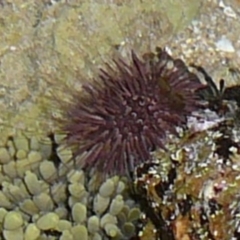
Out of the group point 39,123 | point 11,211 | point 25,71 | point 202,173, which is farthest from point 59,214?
point 202,173

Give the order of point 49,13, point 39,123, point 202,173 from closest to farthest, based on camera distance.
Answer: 1. point 202,173
2. point 49,13
3. point 39,123

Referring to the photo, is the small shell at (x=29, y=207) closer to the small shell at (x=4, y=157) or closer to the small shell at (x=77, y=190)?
the small shell at (x=77, y=190)

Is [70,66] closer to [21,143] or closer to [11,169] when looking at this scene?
[21,143]

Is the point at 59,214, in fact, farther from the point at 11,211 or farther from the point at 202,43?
the point at 202,43

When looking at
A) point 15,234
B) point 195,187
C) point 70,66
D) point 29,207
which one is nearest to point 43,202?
point 29,207

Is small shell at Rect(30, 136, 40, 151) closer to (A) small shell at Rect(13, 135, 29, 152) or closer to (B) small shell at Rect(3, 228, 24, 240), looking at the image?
(A) small shell at Rect(13, 135, 29, 152)

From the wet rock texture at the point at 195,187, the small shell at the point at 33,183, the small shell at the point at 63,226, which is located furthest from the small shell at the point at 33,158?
the wet rock texture at the point at 195,187

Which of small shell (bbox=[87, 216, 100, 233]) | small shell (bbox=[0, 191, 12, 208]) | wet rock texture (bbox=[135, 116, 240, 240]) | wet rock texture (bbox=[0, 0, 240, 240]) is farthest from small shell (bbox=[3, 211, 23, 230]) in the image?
wet rock texture (bbox=[135, 116, 240, 240])

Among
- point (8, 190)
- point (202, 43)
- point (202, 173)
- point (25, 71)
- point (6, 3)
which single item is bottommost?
point (202, 173)
